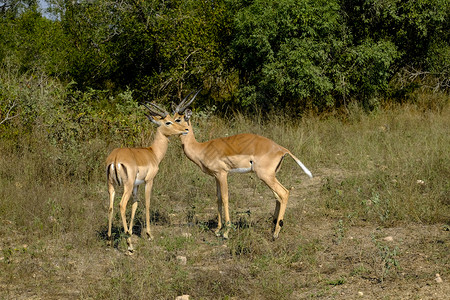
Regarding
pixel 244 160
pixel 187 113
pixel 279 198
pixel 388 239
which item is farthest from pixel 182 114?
pixel 388 239

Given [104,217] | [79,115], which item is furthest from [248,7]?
[104,217]

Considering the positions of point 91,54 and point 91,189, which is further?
point 91,54

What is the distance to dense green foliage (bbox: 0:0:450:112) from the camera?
1093cm

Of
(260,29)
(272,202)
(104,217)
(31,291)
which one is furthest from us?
(260,29)

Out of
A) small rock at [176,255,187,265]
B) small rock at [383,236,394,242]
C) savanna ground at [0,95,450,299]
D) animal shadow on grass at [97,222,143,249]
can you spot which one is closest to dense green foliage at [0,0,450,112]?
savanna ground at [0,95,450,299]

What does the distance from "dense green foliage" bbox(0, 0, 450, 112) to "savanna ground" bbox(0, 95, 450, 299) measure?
1.60 meters

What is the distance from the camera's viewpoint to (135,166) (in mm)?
6012

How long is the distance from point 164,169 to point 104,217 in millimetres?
1992

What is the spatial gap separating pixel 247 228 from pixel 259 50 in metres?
5.59

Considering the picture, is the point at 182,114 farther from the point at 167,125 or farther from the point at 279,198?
the point at 279,198

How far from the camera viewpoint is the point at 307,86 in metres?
10.9

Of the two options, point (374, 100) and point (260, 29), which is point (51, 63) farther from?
point (374, 100)

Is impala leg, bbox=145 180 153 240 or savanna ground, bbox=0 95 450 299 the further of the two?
impala leg, bbox=145 180 153 240

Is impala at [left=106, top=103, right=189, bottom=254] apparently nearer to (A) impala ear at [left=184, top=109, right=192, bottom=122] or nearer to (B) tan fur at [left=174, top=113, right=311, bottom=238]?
(A) impala ear at [left=184, top=109, right=192, bottom=122]
